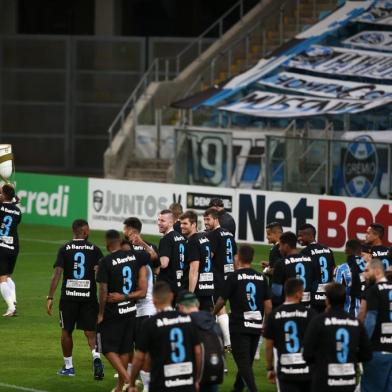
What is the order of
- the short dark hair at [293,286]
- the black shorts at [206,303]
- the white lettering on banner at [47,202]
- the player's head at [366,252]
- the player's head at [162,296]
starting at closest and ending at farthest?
the player's head at [162,296], the short dark hair at [293,286], the player's head at [366,252], the black shorts at [206,303], the white lettering on banner at [47,202]

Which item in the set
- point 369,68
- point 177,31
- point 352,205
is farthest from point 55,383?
point 177,31

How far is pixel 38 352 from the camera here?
18.9 m

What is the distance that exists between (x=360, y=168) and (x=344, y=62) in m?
7.35

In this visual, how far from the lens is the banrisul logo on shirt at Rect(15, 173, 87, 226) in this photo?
35219 mm

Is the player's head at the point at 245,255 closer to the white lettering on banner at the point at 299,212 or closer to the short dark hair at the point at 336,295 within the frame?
the short dark hair at the point at 336,295

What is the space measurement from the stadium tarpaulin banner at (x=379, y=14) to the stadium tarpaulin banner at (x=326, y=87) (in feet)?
10.9

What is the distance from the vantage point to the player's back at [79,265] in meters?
16.8

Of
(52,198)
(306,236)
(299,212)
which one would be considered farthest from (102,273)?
(52,198)

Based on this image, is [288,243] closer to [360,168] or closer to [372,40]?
[360,168]

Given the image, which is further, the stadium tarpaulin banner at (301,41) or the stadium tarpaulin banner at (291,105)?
the stadium tarpaulin banner at (301,41)

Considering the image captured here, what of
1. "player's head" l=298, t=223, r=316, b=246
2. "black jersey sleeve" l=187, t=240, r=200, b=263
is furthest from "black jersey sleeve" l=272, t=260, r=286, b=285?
"black jersey sleeve" l=187, t=240, r=200, b=263

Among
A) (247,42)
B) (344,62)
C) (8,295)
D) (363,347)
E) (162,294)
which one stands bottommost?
(8,295)

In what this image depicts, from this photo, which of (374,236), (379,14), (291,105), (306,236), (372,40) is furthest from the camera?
(379,14)

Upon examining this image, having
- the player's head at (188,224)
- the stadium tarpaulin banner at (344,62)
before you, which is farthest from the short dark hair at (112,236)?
the stadium tarpaulin banner at (344,62)
